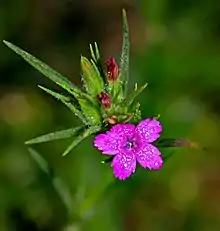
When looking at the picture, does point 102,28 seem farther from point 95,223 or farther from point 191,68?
point 95,223

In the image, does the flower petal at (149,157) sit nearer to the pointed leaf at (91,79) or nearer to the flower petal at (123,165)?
the flower petal at (123,165)

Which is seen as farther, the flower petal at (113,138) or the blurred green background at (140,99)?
the blurred green background at (140,99)

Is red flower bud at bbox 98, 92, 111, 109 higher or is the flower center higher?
red flower bud at bbox 98, 92, 111, 109

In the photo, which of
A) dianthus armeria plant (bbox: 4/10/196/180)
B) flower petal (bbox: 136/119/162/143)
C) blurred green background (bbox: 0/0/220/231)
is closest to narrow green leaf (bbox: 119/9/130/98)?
dianthus armeria plant (bbox: 4/10/196/180)

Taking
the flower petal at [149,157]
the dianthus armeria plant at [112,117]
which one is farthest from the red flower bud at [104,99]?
the flower petal at [149,157]

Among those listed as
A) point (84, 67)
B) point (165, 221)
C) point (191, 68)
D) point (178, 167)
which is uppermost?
point (84, 67)

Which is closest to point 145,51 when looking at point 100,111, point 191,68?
point 191,68

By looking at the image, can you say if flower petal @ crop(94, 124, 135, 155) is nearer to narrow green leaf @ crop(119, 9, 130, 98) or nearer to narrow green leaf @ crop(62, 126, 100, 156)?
narrow green leaf @ crop(62, 126, 100, 156)
